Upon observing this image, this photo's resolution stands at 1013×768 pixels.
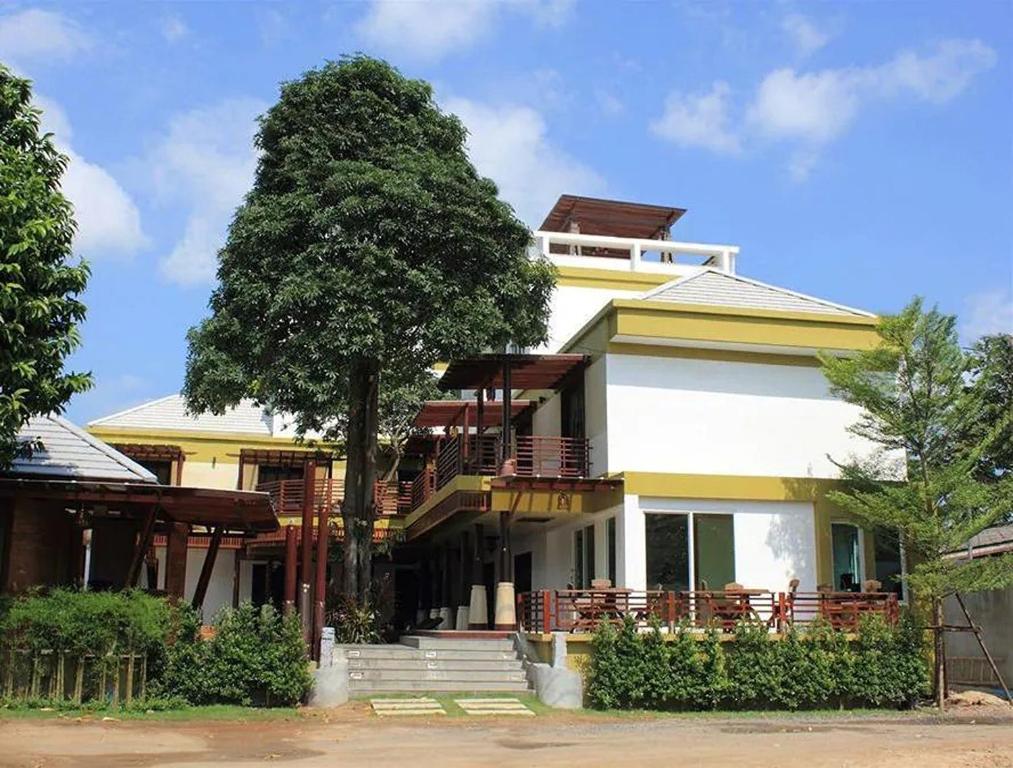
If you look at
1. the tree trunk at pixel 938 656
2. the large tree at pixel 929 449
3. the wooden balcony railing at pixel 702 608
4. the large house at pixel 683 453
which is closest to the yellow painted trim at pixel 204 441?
the large house at pixel 683 453

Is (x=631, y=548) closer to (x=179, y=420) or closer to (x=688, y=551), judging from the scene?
(x=688, y=551)

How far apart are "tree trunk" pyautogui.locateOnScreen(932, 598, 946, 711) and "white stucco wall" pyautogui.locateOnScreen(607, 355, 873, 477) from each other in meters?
3.51

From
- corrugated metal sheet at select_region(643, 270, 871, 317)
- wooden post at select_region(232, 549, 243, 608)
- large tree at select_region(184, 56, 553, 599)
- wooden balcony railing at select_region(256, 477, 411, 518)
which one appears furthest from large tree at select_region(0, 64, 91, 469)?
wooden post at select_region(232, 549, 243, 608)

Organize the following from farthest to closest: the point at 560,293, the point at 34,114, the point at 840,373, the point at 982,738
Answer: the point at 560,293 < the point at 840,373 < the point at 34,114 < the point at 982,738

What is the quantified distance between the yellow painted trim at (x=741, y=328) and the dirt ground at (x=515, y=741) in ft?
24.1

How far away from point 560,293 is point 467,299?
11.1m

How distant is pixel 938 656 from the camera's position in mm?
17984

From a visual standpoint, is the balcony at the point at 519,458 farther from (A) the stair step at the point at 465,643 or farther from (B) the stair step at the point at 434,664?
(B) the stair step at the point at 434,664

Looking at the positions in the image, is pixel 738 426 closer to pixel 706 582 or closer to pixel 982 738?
pixel 706 582

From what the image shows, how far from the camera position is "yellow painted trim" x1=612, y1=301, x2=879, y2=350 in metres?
20.2

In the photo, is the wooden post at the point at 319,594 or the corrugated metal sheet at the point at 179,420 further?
the corrugated metal sheet at the point at 179,420

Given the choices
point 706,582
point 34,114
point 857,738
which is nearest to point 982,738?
point 857,738

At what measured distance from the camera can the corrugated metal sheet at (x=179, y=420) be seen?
3266 cm

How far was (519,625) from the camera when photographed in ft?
68.0
